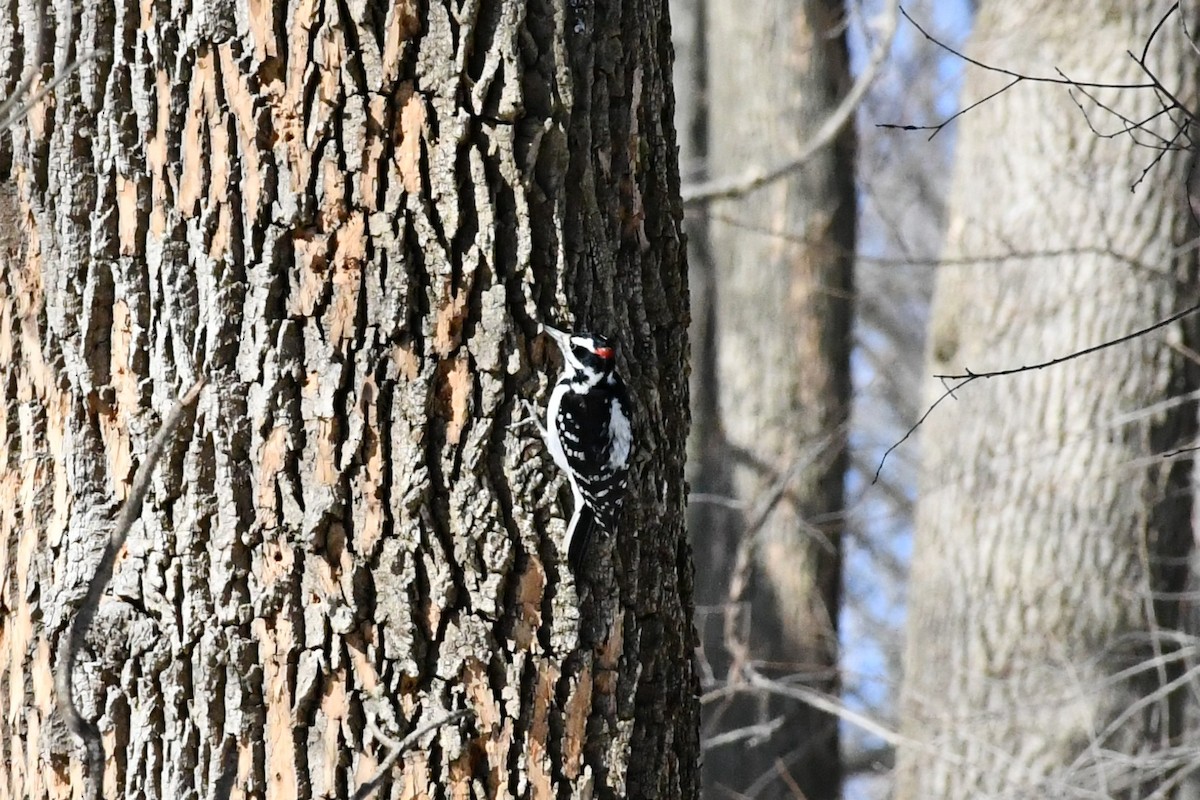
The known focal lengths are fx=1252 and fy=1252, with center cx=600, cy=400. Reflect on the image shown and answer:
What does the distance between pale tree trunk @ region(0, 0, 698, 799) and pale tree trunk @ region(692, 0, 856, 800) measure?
564 centimetres

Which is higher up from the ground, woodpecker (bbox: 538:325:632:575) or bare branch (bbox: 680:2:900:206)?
bare branch (bbox: 680:2:900:206)

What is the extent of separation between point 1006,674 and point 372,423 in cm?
420

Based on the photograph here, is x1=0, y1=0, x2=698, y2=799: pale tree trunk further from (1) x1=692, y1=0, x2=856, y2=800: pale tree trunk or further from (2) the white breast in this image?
(1) x1=692, y1=0, x2=856, y2=800: pale tree trunk

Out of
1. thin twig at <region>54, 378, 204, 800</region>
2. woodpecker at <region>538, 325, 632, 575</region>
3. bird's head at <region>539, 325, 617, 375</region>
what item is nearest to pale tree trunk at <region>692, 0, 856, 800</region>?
woodpecker at <region>538, 325, 632, 575</region>

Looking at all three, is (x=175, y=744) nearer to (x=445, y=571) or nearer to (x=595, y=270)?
(x=445, y=571)

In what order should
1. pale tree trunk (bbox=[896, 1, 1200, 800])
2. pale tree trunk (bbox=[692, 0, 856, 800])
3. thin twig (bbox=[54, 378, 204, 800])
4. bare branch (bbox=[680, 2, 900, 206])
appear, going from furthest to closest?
pale tree trunk (bbox=[692, 0, 856, 800])
bare branch (bbox=[680, 2, 900, 206])
pale tree trunk (bbox=[896, 1, 1200, 800])
thin twig (bbox=[54, 378, 204, 800])

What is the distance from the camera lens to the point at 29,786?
2.30m

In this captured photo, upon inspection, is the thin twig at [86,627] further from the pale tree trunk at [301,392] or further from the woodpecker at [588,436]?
the woodpecker at [588,436]

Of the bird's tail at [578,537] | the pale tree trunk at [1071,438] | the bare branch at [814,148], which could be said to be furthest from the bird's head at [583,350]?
the bare branch at [814,148]

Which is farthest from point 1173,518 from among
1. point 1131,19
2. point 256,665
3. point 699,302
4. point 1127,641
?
point 256,665

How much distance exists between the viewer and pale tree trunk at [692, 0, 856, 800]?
7902 millimetres

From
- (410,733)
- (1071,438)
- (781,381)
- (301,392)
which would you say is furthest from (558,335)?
(781,381)

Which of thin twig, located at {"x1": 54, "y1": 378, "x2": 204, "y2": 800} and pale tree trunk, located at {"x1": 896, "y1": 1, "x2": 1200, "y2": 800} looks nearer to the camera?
thin twig, located at {"x1": 54, "y1": 378, "x2": 204, "y2": 800}

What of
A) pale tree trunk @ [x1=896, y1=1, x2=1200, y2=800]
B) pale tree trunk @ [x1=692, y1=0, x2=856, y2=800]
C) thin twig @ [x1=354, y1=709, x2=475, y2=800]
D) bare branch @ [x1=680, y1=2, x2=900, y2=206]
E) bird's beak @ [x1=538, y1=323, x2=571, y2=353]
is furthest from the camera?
pale tree trunk @ [x1=692, y1=0, x2=856, y2=800]
